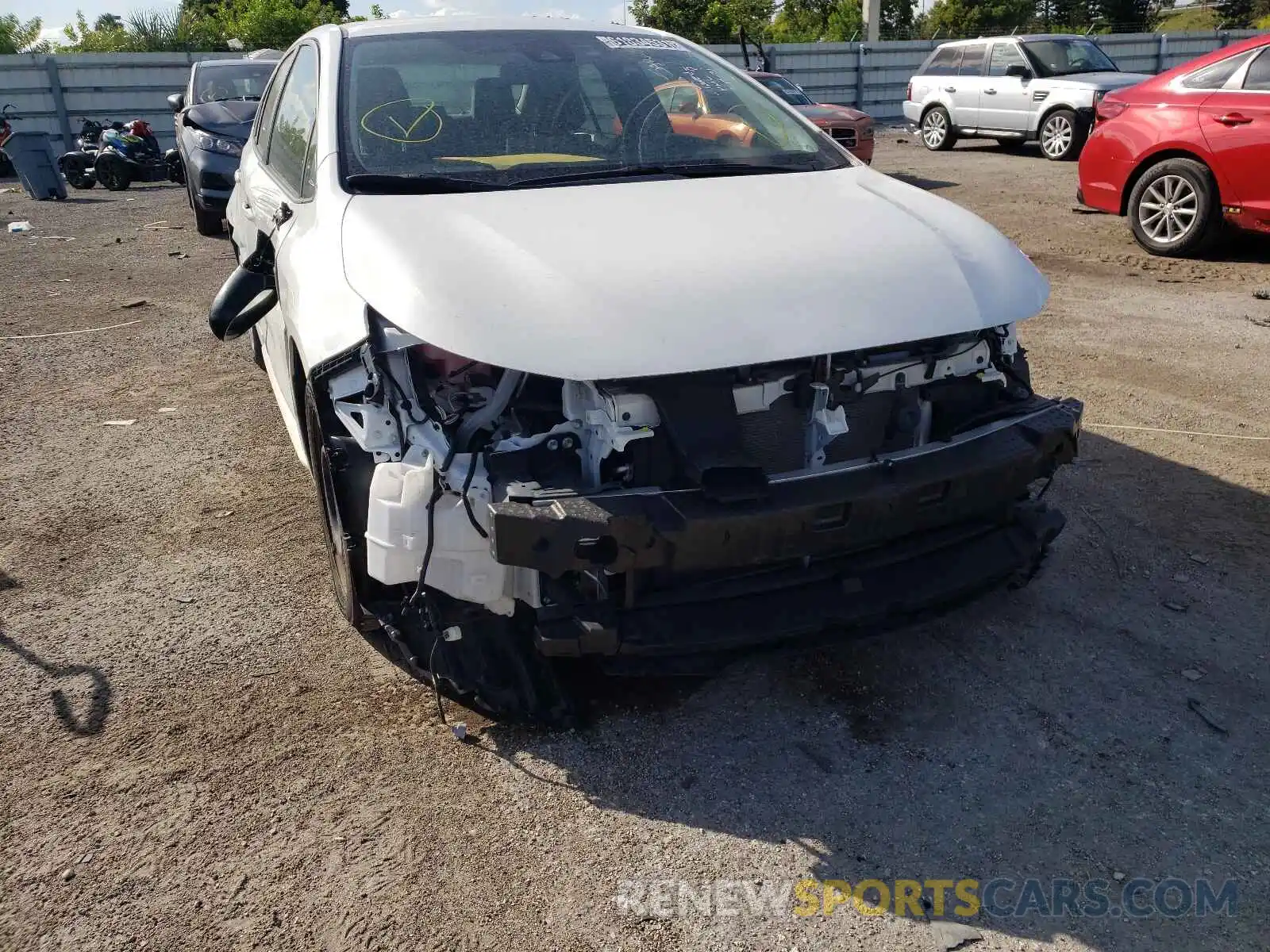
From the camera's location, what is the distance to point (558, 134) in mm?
3553

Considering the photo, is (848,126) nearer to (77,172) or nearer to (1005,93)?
(1005,93)

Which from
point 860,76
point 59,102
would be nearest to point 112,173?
point 59,102

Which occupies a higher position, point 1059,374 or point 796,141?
point 796,141

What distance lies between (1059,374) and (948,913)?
420 centimetres

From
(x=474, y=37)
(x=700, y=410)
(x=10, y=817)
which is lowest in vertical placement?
(x=10, y=817)

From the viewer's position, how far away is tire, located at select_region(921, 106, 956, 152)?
652 inches

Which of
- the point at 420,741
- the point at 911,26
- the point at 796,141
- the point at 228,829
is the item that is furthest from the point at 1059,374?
the point at 911,26

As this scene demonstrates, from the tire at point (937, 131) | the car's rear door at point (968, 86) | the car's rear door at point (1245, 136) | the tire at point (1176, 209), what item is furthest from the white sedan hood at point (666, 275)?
the tire at point (937, 131)

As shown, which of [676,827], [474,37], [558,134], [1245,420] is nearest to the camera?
[676,827]

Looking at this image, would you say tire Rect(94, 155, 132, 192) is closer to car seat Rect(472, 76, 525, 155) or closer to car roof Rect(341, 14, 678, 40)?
car roof Rect(341, 14, 678, 40)

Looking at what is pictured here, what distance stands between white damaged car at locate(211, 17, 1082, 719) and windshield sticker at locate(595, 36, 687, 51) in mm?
948

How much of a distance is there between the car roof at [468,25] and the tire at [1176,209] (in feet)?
18.5

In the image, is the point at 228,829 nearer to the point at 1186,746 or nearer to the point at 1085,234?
the point at 1186,746

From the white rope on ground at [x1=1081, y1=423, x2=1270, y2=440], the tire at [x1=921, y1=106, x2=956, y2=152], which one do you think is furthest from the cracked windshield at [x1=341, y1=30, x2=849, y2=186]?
Answer: the tire at [x1=921, y1=106, x2=956, y2=152]
